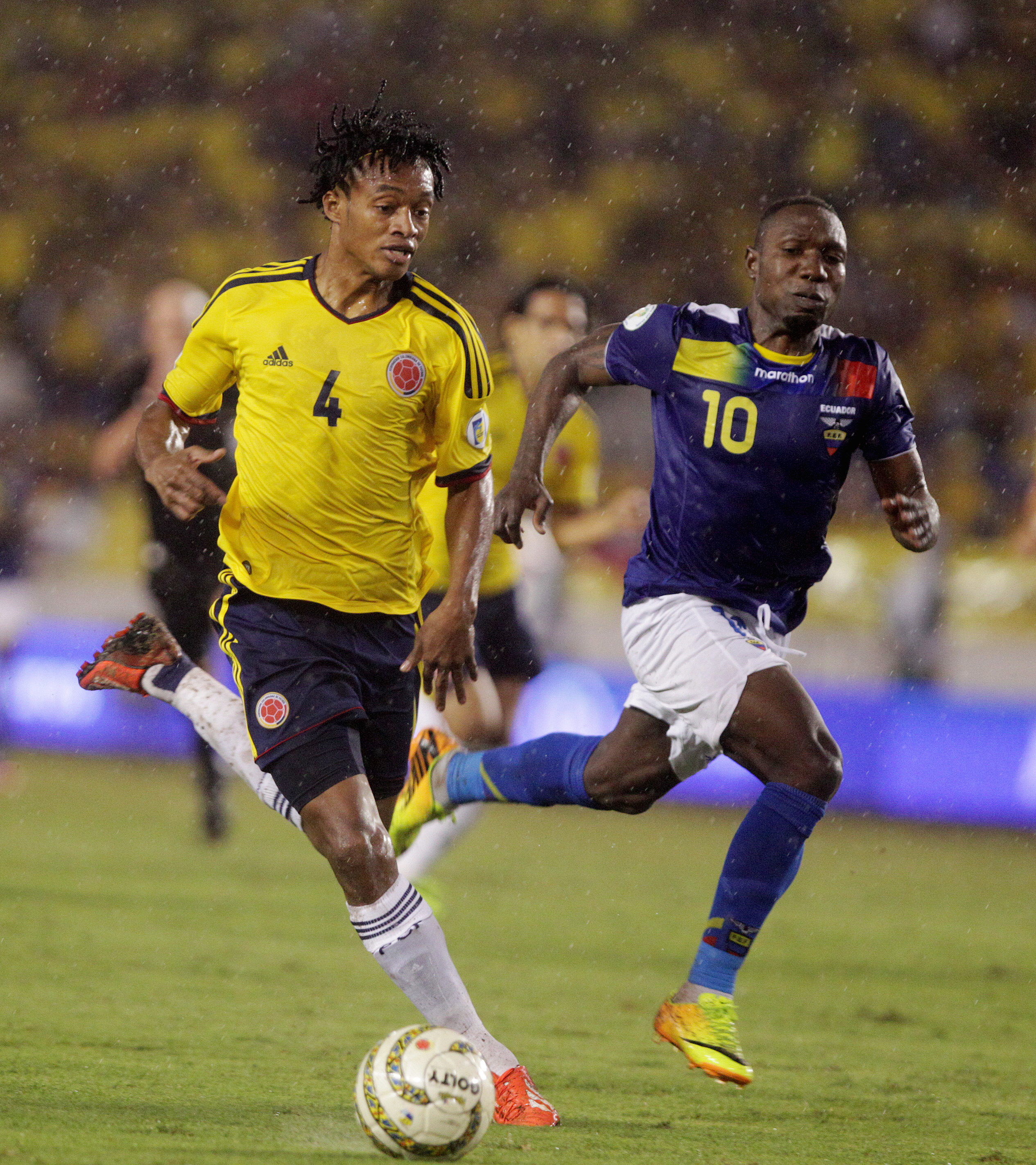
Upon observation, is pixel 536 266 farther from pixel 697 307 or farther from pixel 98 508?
pixel 697 307

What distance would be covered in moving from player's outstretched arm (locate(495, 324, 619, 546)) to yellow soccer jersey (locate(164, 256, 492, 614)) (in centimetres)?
11

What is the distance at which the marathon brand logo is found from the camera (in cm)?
396

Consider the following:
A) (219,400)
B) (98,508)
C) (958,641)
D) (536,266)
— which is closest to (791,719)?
(219,400)

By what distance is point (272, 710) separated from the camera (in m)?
3.63

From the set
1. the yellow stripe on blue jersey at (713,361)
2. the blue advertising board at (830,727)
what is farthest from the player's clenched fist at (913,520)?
the blue advertising board at (830,727)

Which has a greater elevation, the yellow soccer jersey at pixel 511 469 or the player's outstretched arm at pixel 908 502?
the player's outstretched arm at pixel 908 502

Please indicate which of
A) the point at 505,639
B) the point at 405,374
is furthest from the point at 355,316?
the point at 505,639

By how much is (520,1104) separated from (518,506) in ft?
4.51

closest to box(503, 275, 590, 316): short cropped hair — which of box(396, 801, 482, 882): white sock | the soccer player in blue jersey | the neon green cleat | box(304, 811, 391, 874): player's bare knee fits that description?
box(396, 801, 482, 882): white sock

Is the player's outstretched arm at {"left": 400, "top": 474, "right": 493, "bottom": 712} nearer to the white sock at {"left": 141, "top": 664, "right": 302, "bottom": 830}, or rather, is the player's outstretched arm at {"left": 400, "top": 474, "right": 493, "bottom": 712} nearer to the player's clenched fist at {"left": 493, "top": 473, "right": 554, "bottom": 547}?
the player's clenched fist at {"left": 493, "top": 473, "right": 554, "bottom": 547}

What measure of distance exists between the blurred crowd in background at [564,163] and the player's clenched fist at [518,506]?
10.0 meters

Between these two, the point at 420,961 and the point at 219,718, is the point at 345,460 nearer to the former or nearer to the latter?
the point at 219,718

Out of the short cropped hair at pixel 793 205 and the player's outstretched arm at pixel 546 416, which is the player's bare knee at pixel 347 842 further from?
the short cropped hair at pixel 793 205

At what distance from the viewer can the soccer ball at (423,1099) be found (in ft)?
9.91
